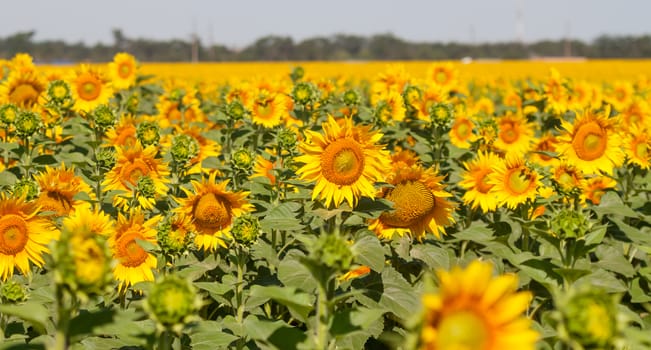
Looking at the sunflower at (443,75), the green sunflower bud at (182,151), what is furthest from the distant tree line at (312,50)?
the green sunflower bud at (182,151)

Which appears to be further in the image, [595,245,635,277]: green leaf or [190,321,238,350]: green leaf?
[595,245,635,277]: green leaf

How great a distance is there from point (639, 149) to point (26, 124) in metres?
4.33

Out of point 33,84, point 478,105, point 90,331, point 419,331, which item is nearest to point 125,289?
point 90,331

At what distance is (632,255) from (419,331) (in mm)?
3557

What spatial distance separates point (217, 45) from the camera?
71.8 meters

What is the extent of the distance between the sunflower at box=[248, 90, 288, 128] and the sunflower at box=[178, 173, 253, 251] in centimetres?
256

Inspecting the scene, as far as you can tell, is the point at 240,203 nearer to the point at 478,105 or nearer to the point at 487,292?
the point at 487,292

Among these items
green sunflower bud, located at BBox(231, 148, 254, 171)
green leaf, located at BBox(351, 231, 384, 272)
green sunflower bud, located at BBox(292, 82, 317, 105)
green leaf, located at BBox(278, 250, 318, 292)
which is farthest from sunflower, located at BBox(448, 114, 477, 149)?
green leaf, located at BBox(278, 250, 318, 292)

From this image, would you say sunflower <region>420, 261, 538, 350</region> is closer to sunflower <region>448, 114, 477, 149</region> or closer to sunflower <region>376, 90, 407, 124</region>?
sunflower <region>376, 90, 407, 124</region>

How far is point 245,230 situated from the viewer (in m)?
3.00

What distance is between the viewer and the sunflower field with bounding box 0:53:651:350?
1473 mm

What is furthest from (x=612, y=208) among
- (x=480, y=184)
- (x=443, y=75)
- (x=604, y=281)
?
(x=443, y=75)

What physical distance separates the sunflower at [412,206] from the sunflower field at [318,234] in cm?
1

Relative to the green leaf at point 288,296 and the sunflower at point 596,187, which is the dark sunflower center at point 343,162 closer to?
the green leaf at point 288,296
